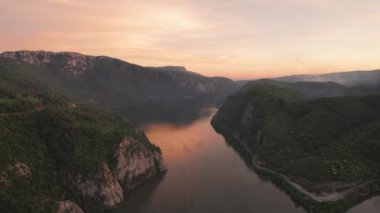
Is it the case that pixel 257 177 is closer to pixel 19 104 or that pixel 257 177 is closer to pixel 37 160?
pixel 37 160

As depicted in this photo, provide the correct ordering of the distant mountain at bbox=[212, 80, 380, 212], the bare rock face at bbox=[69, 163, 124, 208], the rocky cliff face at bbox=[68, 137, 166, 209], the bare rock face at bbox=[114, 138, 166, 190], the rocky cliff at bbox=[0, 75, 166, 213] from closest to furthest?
the rocky cliff at bbox=[0, 75, 166, 213] < the bare rock face at bbox=[69, 163, 124, 208] < the rocky cliff face at bbox=[68, 137, 166, 209] < the distant mountain at bbox=[212, 80, 380, 212] < the bare rock face at bbox=[114, 138, 166, 190]

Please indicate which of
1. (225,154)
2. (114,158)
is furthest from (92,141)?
(225,154)

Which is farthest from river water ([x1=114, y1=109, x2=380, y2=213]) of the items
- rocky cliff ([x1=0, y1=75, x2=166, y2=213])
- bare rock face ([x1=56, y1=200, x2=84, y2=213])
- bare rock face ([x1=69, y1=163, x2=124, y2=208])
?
bare rock face ([x1=56, y1=200, x2=84, y2=213])

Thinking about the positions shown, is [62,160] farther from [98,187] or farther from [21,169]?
[98,187]

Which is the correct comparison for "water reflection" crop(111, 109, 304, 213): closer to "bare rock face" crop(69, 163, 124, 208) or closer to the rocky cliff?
"bare rock face" crop(69, 163, 124, 208)

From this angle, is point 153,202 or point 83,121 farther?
point 83,121
